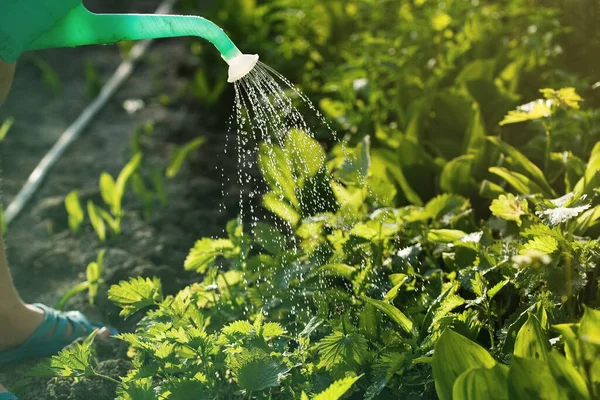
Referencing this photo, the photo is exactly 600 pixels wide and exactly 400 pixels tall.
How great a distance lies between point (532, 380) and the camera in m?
1.39

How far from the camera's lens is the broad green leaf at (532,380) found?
1.39 m

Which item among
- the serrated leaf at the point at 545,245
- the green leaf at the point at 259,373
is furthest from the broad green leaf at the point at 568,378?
the green leaf at the point at 259,373

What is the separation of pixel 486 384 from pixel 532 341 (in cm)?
18

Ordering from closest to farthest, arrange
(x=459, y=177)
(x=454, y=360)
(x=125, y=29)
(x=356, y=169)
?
(x=454, y=360) < (x=125, y=29) < (x=356, y=169) < (x=459, y=177)

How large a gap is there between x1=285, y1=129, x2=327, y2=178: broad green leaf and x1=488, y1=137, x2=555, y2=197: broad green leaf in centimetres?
54

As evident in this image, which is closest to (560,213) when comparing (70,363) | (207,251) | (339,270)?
(339,270)

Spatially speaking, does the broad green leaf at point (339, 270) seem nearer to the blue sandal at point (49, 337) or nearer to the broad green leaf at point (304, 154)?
the broad green leaf at point (304, 154)

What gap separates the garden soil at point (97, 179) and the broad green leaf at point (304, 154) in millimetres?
622

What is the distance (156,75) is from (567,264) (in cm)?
305

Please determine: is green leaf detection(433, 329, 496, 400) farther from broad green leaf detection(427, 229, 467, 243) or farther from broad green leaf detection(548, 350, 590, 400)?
broad green leaf detection(427, 229, 467, 243)

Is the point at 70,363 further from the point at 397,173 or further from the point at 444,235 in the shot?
the point at 397,173

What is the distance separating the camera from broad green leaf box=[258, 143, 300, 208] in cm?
236

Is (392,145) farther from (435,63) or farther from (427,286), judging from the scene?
(427,286)

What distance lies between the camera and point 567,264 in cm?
176
